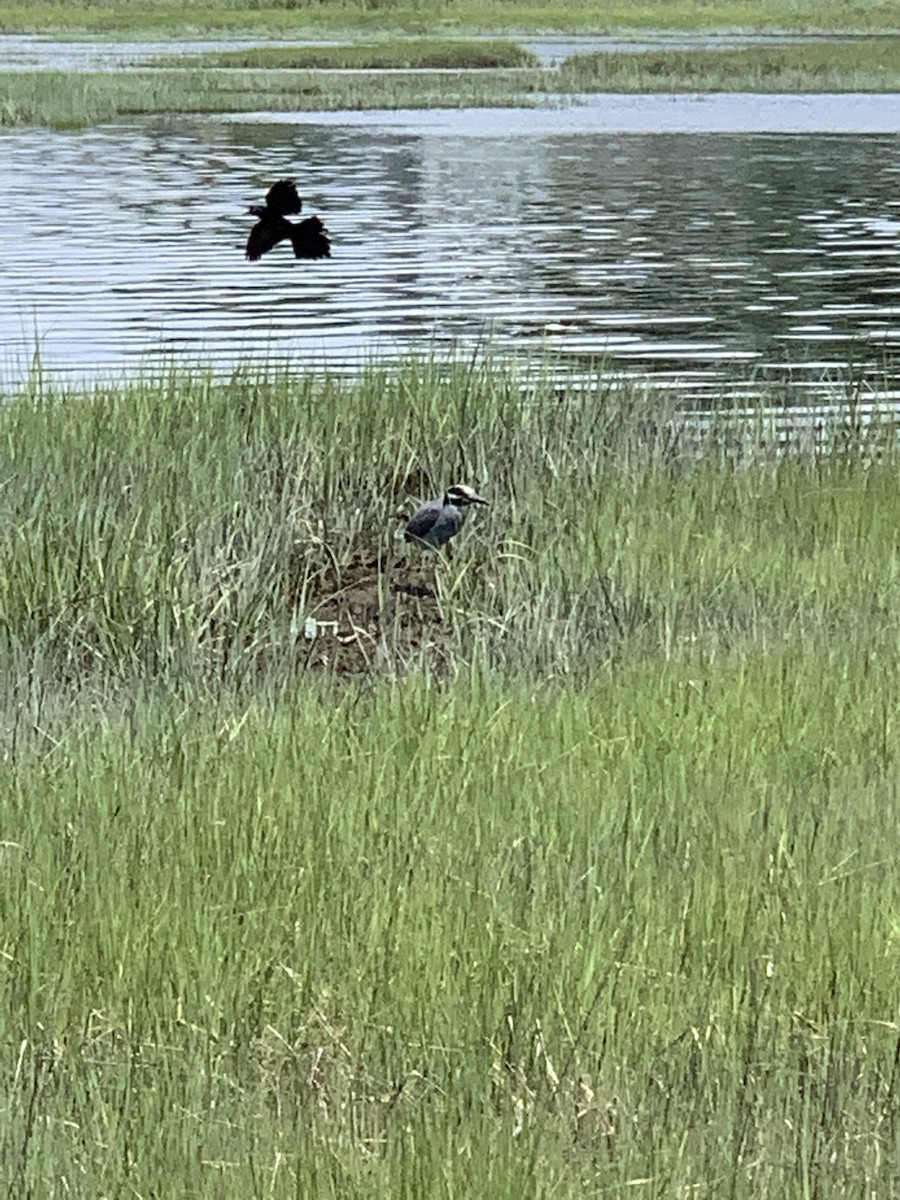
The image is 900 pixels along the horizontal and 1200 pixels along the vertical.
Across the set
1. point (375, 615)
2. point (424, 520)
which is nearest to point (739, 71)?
point (424, 520)

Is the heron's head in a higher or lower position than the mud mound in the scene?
higher

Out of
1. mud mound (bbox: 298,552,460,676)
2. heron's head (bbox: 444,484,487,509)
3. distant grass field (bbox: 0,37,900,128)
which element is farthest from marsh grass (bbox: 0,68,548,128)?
heron's head (bbox: 444,484,487,509)

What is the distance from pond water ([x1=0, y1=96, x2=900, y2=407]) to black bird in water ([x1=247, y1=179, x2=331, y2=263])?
5.83 feet

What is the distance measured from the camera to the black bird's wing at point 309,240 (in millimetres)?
7941

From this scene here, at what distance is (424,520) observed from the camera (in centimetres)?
868

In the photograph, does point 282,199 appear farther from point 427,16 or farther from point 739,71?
point 427,16

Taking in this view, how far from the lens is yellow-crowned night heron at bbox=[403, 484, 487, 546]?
8586 millimetres

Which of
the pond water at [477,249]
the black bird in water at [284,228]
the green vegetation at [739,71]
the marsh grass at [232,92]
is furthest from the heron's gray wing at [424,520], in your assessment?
the green vegetation at [739,71]

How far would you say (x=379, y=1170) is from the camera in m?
3.65

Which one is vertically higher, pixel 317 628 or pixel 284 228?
pixel 284 228

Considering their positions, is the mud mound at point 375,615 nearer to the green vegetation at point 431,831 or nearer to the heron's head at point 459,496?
the green vegetation at point 431,831

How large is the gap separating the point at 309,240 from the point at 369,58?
213 feet

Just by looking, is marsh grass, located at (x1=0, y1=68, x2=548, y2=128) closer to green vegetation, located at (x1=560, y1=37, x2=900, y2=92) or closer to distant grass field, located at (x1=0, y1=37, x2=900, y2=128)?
distant grass field, located at (x1=0, y1=37, x2=900, y2=128)

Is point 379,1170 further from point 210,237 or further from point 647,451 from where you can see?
point 210,237
